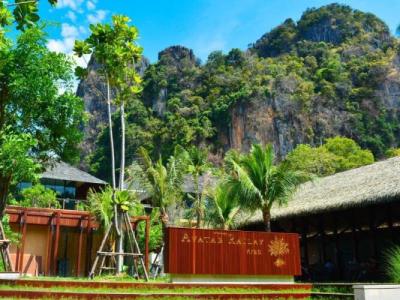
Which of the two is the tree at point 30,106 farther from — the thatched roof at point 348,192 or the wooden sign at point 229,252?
the thatched roof at point 348,192

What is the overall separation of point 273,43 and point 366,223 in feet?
217

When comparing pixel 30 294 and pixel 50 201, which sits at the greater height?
pixel 50 201

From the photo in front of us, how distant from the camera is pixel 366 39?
239 ft

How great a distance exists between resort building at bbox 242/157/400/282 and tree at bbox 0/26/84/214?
7849 millimetres

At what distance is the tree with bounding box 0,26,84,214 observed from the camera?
9.39 m

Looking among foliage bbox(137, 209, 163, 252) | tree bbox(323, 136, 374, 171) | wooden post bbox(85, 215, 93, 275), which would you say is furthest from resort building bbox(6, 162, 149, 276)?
tree bbox(323, 136, 374, 171)

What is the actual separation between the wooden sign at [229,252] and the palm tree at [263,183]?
3616mm

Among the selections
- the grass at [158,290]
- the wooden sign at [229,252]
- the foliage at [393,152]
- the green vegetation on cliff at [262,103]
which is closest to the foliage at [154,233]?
the wooden sign at [229,252]

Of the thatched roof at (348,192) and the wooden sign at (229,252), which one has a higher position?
the thatched roof at (348,192)

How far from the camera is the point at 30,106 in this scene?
401 inches

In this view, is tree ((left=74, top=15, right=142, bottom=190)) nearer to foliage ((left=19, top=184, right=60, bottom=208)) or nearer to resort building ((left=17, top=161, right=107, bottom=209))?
foliage ((left=19, top=184, right=60, bottom=208))

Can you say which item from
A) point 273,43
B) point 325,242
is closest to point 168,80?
point 273,43

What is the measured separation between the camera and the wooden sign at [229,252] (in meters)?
10.1

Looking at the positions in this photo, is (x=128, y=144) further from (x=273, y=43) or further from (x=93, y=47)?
(x=93, y=47)
